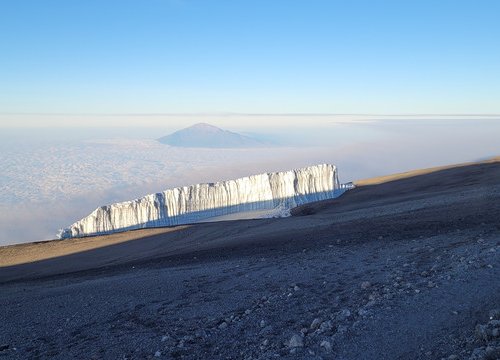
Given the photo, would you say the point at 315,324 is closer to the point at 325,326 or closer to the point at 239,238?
the point at 325,326

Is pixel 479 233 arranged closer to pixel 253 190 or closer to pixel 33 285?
pixel 33 285

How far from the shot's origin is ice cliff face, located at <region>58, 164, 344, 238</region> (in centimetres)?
2411

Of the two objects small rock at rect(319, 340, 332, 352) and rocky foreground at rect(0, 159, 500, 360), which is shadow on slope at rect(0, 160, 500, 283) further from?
small rock at rect(319, 340, 332, 352)

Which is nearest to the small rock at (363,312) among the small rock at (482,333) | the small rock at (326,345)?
the small rock at (326,345)

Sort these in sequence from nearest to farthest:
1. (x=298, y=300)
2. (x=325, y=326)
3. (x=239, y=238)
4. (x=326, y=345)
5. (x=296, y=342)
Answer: (x=326, y=345), (x=296, y=342), (x=325, y=326), (x=298, y=300), (x=239, y=238)

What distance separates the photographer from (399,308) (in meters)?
5.16

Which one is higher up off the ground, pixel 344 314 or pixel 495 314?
pixel 495 314

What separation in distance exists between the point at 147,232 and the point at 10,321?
37.6 feet

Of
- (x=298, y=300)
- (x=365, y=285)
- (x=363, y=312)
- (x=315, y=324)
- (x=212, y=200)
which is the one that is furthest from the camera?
(x=212, y=200)

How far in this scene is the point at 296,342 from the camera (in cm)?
452

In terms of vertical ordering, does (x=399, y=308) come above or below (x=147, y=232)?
above

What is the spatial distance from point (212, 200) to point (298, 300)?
2236 cm

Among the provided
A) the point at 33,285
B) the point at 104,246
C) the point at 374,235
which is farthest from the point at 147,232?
the point at 374,235

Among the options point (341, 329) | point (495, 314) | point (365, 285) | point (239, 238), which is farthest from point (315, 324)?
point (239, 238)
